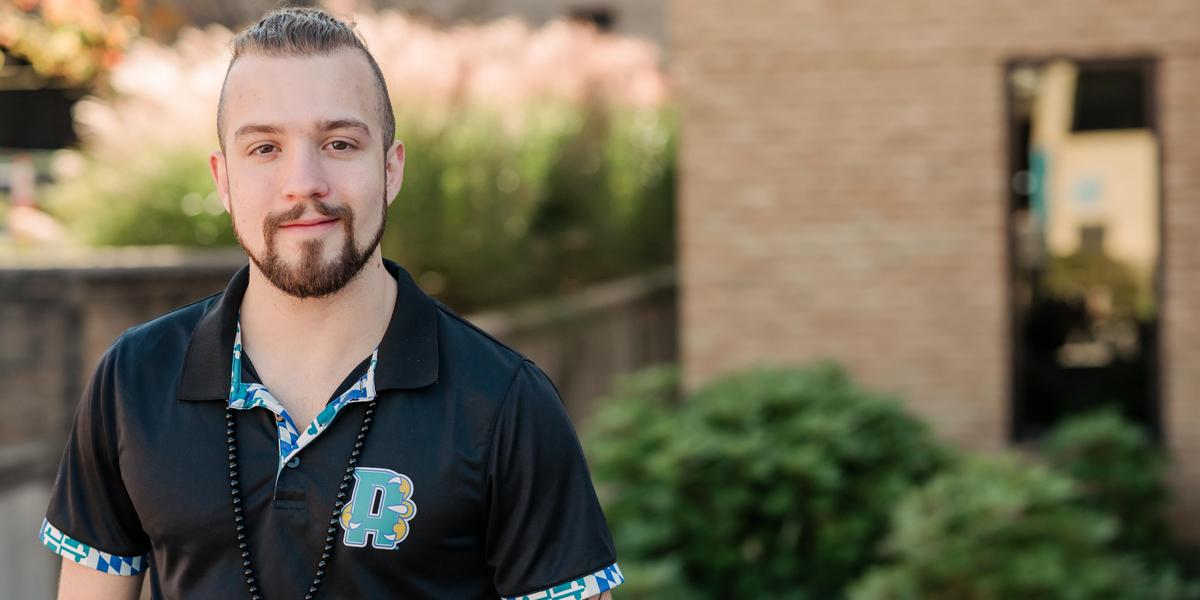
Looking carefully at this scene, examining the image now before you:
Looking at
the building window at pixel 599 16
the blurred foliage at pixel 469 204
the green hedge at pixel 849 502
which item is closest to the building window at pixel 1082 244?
the green hedge at pixel 849 502

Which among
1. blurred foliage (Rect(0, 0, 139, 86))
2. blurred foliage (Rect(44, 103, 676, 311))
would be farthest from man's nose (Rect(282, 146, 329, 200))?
blurred foliage (Rect(0, 0, 139, 86))

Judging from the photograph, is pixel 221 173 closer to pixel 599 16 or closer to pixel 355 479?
pixel 355 479

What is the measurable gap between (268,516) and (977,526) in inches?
167

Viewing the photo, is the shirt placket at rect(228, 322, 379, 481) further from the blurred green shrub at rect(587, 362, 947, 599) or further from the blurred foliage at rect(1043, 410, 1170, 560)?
the blurred foliage at rect(1043, 410, 1170, 560)

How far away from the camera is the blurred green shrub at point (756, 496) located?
6.91 metres

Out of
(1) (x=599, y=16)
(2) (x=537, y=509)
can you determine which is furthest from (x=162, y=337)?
(1) (x=599, y=16)

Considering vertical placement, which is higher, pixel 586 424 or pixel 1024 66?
pixel 1024 66

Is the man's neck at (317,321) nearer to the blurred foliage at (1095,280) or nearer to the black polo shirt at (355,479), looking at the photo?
the black polo shirt at (355,479)

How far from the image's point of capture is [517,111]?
35.5ft

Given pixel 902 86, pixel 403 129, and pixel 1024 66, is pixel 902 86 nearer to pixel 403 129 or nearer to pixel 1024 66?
pixel 1024 66

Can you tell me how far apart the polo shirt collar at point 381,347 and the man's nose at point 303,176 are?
0.24 m

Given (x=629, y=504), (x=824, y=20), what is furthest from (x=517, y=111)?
(x=629, y=504)

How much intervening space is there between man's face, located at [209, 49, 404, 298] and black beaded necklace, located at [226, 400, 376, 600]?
21cm

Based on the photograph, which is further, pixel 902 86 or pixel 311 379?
pixel 902 86
